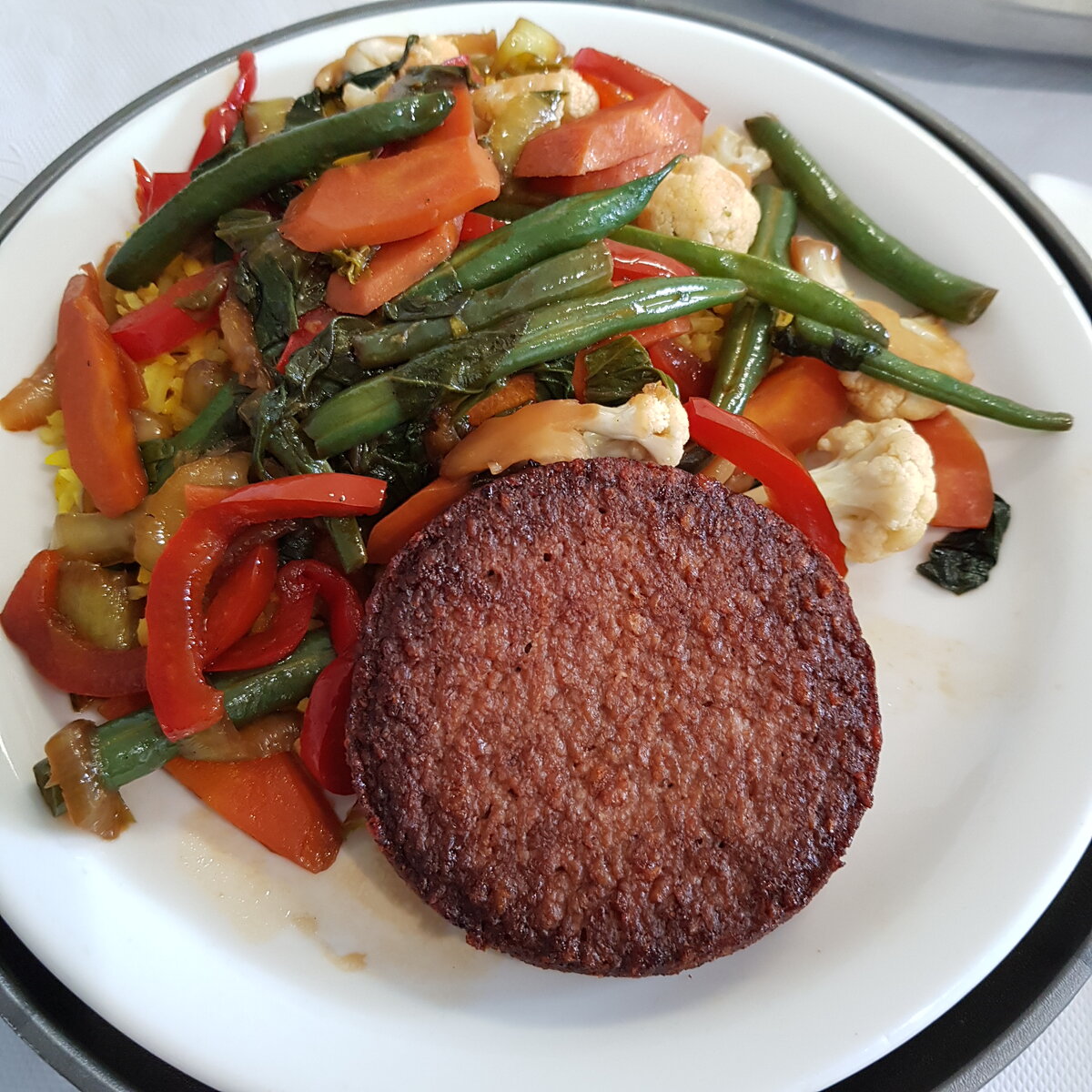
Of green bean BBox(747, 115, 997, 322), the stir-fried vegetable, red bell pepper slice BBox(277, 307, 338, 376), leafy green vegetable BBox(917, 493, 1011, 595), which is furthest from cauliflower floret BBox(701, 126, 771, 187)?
red bell pepper slice BBox(277, 307, 338, 376)

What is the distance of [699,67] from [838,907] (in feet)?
11.1

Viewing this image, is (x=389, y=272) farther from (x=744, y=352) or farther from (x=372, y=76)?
(x=744, y=352)

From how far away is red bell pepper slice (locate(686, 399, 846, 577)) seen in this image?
268cm

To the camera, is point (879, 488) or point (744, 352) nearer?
point (879, 488)

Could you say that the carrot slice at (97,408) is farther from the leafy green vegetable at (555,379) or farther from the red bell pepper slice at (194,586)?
the leafy green vegetable at (555,379)

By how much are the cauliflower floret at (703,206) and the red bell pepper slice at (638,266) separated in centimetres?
21

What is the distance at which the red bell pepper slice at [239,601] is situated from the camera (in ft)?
8.24

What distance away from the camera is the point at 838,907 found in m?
2.44

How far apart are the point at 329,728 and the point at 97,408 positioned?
1.39 meters

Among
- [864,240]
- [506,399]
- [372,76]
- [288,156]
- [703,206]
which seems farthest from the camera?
[864,240]

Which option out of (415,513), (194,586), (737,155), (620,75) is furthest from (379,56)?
(194,586)

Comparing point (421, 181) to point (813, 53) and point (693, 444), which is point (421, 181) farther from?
point (813, 53)

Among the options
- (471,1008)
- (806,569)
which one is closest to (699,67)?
(806,569)

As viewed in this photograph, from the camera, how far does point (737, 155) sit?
340 cm
